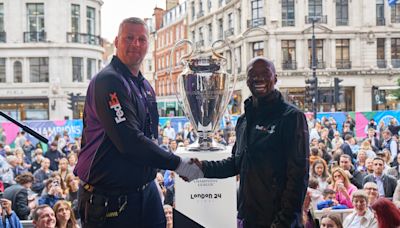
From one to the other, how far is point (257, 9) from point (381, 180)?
113 feet

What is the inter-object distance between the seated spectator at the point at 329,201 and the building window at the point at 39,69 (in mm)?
31772

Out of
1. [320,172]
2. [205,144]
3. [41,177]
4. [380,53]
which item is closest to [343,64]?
[380,53]

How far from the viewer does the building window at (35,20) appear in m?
36.1

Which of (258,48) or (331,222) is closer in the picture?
(331,222)

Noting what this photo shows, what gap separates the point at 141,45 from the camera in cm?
316

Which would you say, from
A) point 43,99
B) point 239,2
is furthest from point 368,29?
point 43,99

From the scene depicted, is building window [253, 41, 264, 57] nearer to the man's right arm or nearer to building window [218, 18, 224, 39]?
building window [218, 18, 224, 39]

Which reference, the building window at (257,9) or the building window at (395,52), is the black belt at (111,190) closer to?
the building window at (257,9)

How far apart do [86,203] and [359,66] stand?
3894 centimetres

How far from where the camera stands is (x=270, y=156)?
319cm

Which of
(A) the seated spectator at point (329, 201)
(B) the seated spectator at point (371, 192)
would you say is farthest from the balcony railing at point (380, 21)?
(B) the seated spectator at point (371, 192)

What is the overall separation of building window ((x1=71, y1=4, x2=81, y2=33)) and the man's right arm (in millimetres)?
35658

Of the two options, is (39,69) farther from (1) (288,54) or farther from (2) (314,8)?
(2) (314,8)

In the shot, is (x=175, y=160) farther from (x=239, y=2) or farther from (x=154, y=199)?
(x=239, y=2)
